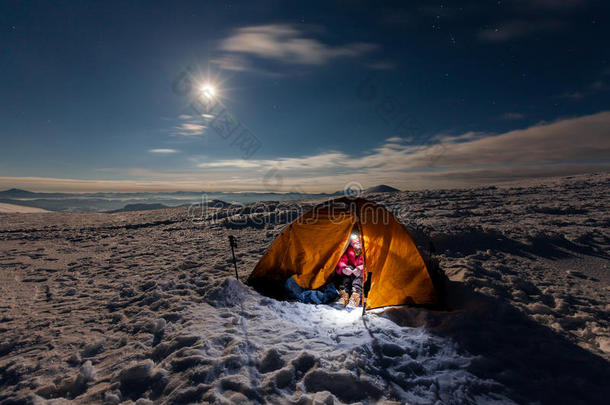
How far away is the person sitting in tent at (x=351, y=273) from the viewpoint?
21.5 feet

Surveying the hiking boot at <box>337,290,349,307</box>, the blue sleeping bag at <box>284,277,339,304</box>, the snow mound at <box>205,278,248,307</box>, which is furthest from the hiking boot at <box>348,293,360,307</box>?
the snow mound at <box>205,278,248,307</box>

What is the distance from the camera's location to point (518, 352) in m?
3.99

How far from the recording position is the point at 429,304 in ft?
17.9

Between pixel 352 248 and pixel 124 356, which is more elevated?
pixel 352 248

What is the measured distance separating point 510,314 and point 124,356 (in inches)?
279

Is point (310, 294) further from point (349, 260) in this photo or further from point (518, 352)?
point (518, 352)

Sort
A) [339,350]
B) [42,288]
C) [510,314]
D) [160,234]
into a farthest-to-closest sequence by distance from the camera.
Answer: [160,234], [42,288], [510,314], [339,350]

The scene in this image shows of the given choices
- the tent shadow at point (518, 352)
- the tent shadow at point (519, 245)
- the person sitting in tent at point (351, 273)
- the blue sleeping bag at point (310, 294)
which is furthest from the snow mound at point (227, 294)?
the tent shadow at point (519, 245)

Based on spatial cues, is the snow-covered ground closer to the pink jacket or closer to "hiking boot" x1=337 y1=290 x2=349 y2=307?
"hiking boot" x1=337 y1=290 x2=349 y2=307

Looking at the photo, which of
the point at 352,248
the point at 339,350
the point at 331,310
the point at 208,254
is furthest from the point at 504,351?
the point at 208,254

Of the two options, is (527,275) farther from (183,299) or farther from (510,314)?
(183,299)

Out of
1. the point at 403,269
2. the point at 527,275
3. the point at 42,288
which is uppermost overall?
the point at 403,269

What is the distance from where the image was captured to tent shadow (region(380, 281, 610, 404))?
10.8 feet

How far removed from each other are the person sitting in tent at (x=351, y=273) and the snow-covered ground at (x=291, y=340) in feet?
2.93
